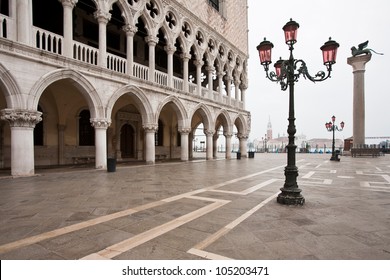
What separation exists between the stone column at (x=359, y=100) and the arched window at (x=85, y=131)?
88.0 ft

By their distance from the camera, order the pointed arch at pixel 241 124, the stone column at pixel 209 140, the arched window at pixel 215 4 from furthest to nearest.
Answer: the pointed arch at pixel 241 124
the arched window at pixel 215 4
the stone column at pixel 209 140

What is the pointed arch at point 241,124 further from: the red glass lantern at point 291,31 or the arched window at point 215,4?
the red glass lantern at point 291,31

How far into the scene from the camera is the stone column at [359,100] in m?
24.0

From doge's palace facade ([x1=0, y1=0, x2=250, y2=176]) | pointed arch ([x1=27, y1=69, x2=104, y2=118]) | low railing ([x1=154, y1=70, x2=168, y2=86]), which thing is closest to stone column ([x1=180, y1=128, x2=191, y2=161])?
doge's palace facade ([x1=0, y1=0, x2=250, y2=176])

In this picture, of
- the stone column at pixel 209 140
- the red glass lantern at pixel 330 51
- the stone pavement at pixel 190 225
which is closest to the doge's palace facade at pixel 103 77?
the stone column at pixel 209 140

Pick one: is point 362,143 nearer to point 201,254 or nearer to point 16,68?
point 201,254

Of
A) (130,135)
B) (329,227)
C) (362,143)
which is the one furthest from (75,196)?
(362,143)

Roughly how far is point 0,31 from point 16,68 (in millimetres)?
1365

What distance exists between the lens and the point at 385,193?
6035 mm

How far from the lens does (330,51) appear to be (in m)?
5.33

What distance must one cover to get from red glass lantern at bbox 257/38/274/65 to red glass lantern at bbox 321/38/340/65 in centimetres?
127

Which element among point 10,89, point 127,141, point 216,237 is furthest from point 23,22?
point 127,141

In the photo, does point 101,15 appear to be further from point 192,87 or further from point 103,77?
point 192,87

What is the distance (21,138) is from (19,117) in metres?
0.82
